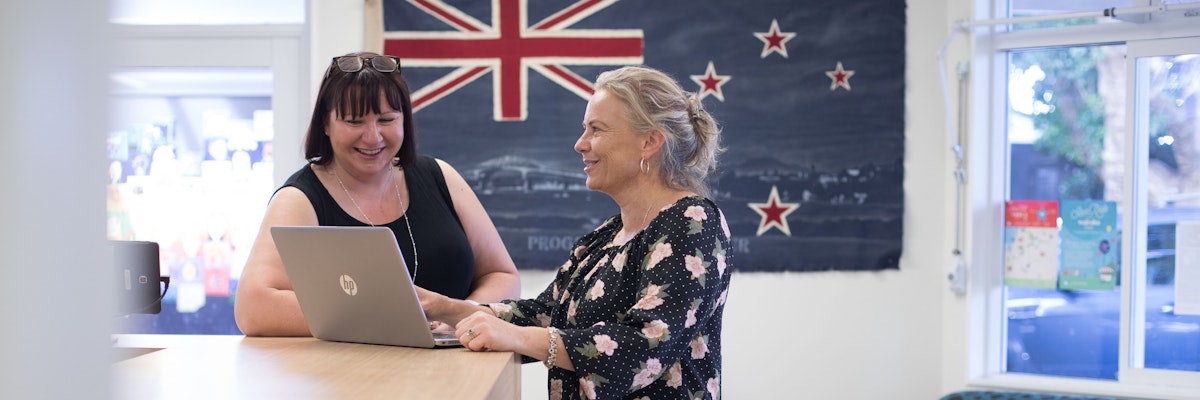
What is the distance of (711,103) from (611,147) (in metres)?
2.10

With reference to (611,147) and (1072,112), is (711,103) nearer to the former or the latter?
(1072,112)

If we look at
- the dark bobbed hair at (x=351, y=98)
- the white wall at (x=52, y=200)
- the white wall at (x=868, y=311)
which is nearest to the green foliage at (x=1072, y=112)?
the white wall at (x=868, y=311)

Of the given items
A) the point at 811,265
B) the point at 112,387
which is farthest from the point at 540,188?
the point at 112,387

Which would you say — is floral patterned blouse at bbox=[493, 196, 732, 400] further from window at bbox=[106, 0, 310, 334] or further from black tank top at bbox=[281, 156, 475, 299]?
window at bbox=[106, 0, 310, 334]

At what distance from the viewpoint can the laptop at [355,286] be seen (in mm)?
1688

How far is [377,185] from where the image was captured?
224cm

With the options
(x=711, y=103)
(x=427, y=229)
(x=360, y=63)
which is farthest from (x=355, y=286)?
(x=711, y=103)

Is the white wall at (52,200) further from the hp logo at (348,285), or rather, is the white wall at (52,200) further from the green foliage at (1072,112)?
the green foliage at (1072,112)

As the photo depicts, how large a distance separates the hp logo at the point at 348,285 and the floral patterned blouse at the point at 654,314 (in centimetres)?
31

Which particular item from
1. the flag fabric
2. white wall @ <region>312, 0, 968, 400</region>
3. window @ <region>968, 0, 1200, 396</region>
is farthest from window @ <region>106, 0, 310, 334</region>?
window @ <region>968, 0, 1200, 396</region>

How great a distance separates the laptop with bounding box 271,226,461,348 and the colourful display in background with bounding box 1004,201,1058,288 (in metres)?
2.67

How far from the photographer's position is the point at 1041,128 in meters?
3.95

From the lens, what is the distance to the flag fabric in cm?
398

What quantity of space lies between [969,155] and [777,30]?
0.81 metres
